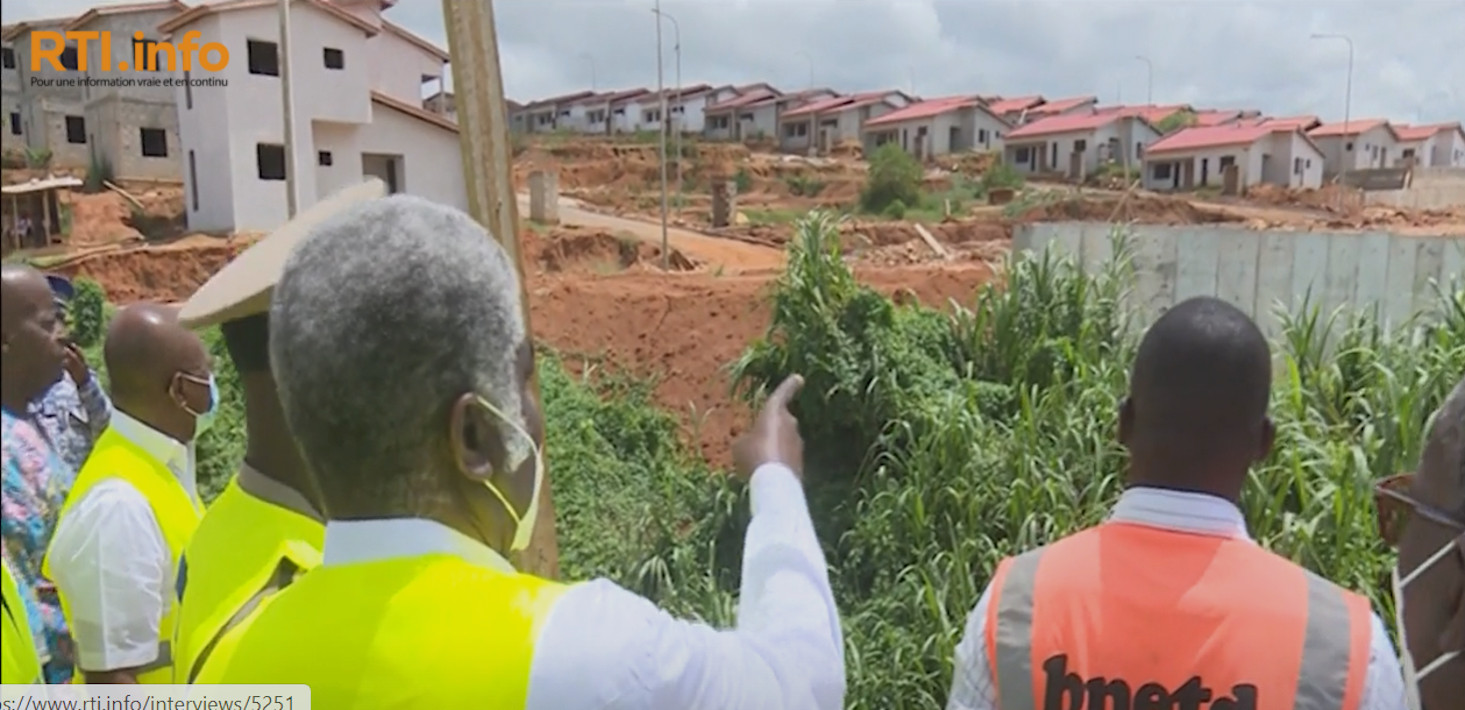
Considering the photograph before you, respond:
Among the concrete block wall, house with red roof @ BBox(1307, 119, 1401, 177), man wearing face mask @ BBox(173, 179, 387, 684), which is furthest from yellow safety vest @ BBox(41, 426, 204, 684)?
house with red roof @ BBox(1307, 119, 1401, 177)

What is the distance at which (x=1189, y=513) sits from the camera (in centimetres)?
153

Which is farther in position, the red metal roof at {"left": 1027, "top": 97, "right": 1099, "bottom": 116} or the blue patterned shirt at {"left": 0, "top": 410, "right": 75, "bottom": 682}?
the red metal roof at {"left": 1027, "top": 97, "right": 1099, "bottom": 116}

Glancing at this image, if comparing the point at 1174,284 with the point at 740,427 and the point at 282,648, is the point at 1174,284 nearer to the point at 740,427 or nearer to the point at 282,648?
the point at 740,427

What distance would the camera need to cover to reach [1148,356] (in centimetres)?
162

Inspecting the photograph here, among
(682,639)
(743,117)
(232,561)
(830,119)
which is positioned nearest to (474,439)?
(682,639)

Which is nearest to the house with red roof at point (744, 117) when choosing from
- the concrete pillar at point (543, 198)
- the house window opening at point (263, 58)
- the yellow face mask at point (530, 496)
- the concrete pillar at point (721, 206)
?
the concrete pillar at point (721, 206)

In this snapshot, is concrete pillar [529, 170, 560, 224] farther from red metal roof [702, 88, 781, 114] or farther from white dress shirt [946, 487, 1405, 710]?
red metal roof [702, 88, 781, 114]

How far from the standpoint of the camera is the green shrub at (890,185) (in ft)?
105

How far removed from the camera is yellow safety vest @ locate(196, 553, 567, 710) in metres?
1.04

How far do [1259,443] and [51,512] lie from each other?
255 centimetres

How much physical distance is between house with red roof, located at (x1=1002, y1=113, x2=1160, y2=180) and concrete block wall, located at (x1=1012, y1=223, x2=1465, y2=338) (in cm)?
3721

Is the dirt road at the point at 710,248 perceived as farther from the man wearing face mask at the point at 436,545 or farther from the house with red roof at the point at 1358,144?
the house with red roof at the point at 1358,144

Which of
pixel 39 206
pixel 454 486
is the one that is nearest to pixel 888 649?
pixel 454 486

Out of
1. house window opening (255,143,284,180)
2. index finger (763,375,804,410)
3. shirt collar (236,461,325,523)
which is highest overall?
house window opening (255,143,284,180)
